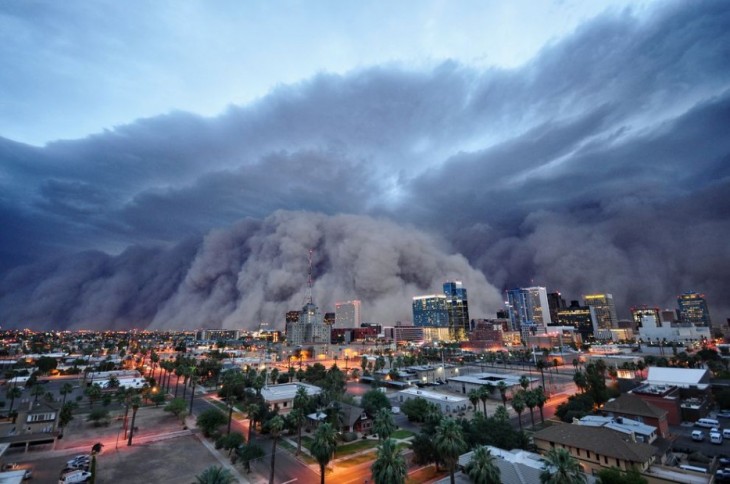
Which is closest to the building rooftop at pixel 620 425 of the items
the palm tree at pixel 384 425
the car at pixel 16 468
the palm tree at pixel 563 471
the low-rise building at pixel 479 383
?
the palm tree at pixel 563 471

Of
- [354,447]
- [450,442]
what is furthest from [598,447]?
[354,447]

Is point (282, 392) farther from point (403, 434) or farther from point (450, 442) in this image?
point (450, 442)

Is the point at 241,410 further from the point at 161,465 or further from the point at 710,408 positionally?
the point at 710,408

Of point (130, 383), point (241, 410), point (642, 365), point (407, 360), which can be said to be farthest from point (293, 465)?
point (642, 365)

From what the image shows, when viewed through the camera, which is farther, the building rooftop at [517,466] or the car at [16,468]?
the car at [16,468]

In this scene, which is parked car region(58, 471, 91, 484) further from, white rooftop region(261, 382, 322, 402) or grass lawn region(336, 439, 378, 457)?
white rooftop region(261, 382, 322, 402)

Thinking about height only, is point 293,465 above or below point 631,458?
below

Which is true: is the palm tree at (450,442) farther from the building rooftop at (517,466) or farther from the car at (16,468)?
the car at (16,468)
